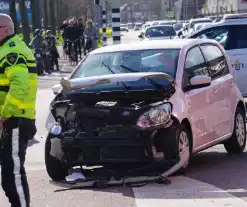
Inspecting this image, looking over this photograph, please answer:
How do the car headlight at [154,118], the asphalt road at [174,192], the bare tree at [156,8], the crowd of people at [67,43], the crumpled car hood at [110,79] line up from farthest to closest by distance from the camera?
1. the bare tree at [156,8]
2. the crowd of people at [67,43]
3. the crumpled car hood at [110,79]
4. the car headlight at [154,118]
5. the asphalt road at [174,192]

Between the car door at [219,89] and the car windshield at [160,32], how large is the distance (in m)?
25.0

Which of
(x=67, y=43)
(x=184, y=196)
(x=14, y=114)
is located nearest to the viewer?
(x=14, y=114)

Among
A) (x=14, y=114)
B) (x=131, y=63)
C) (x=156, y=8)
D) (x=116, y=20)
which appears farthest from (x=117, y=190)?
(x=156, y=8)

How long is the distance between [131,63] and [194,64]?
782 millimetres

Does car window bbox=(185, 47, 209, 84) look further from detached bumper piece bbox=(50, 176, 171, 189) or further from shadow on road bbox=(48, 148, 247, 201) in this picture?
detached bumper piece bbox=(50, 176, 171, 189)

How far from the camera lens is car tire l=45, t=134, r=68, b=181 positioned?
8992mm

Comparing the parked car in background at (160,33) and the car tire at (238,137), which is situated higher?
the car tire at (238,137)

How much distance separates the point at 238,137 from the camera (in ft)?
34.6

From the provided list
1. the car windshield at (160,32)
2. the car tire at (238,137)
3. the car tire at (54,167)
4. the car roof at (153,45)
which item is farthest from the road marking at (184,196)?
the car windshield at (160,32)

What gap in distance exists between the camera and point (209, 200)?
7582 millimetres

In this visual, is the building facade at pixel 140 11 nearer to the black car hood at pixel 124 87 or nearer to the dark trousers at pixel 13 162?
the black car hood at pixel 124 87

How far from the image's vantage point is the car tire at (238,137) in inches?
411

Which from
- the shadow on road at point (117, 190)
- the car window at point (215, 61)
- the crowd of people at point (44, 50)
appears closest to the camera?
the shadow on road at point (117, 190)

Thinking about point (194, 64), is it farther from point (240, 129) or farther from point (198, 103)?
point (240, 129)
